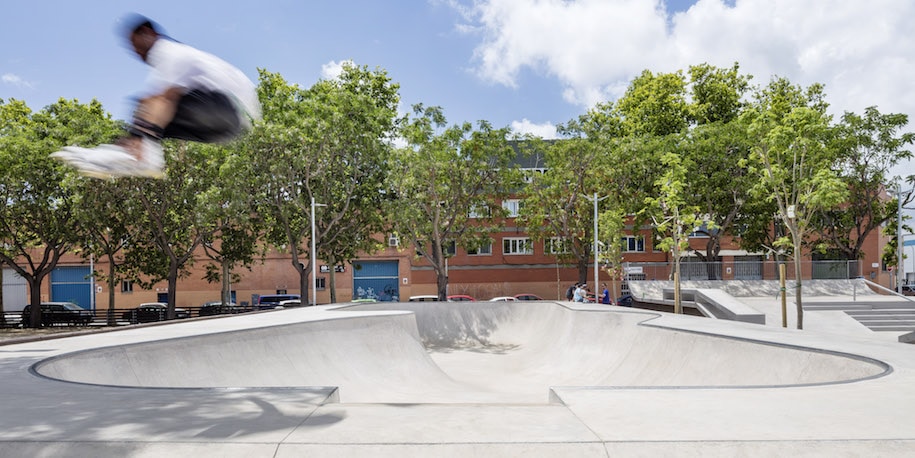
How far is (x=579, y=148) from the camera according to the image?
108 ft

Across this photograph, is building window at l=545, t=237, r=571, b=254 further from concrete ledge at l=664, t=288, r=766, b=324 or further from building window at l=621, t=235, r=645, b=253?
concrete ledge at l=664, t=288, r=766, b=324

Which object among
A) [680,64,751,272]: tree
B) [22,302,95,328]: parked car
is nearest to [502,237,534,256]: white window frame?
[680,64,751,272]: tree

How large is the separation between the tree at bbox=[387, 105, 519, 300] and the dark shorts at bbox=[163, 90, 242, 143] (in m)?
23.4

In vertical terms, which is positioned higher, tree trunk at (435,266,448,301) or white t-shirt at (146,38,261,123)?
white t-shirt at (146,38,261,123)

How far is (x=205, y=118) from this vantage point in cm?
396

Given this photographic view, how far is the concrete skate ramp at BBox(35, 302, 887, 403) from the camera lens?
316 inches

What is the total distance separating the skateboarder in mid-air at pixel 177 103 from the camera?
3.72 meters

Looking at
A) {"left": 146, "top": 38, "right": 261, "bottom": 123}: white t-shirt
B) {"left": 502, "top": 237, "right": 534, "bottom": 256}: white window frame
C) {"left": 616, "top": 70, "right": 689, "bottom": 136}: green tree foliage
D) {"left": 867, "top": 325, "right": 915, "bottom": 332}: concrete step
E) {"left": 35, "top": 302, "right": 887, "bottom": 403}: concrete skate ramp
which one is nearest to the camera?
{"left": 146, "top": 38, "right": 261, "bottom": 123}: white t-shirt

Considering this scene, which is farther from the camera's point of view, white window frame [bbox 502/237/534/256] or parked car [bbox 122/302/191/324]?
white window frame [bbox 502/237/534/256]

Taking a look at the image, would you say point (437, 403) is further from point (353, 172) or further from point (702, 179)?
point (702, 179)

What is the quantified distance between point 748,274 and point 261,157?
2522 centimetres

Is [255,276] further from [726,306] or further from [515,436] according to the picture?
[515,436]

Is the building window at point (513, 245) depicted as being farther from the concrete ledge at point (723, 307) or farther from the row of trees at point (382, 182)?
the concrete ledge at point (723, 307)

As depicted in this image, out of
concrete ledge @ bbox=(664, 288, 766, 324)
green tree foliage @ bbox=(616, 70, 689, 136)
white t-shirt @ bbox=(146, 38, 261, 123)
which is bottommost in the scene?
concrete ledge @ bbox=(664, 288, 766, 324)
